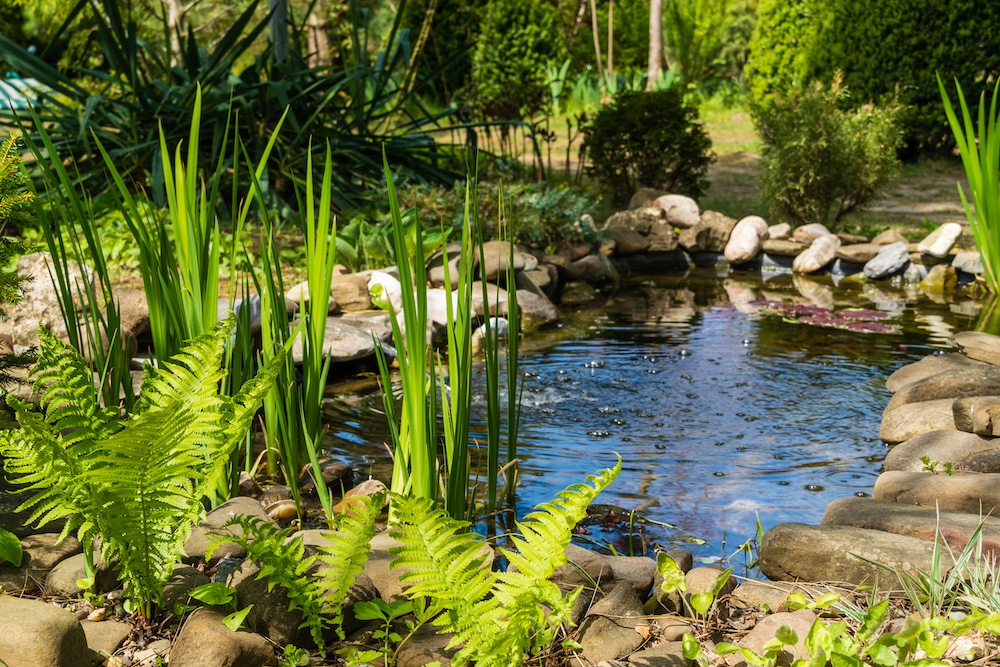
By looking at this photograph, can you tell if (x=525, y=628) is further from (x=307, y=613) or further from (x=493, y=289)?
(x=493, y=289)

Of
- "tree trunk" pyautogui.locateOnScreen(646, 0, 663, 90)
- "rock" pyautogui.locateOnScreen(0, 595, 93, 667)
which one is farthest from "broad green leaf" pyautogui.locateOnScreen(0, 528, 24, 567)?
"tree trunk" pyautogui.locateOnScreen(646, 0, 663, 90)

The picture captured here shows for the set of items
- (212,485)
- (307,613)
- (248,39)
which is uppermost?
(248,39)

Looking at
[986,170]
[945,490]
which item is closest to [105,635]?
[945,490]

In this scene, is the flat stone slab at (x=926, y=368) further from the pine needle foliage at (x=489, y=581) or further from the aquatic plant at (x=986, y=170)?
the pine needle foliage at (x=489, y=581)

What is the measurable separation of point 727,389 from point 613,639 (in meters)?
3.03

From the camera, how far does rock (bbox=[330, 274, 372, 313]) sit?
600cm

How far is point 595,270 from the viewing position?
791 cm

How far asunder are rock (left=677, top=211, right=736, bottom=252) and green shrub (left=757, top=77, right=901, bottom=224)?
1.94 ft

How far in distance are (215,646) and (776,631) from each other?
115 cm

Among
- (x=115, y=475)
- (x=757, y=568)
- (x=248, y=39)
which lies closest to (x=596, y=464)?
(x=757, y=568)

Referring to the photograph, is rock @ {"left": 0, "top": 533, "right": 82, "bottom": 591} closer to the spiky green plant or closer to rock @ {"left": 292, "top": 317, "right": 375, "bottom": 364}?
the spiky green plant

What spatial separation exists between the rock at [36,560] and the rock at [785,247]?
7273 mm

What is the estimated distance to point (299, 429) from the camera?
10.4 feet

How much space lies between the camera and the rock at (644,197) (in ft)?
30.2
